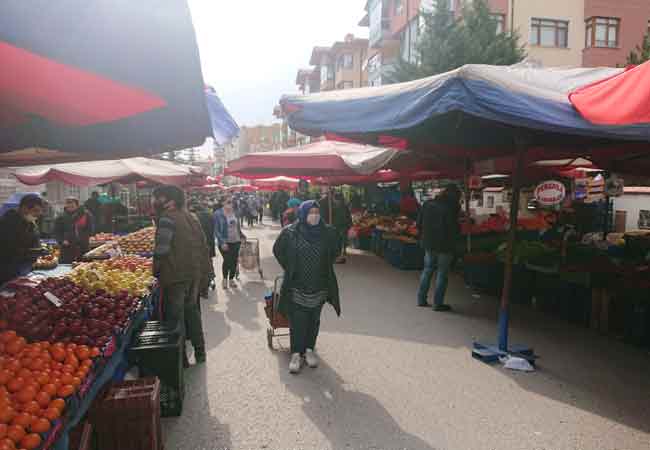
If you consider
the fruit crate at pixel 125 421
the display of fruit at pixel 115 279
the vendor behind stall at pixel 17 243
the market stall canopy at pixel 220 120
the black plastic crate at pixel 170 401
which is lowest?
the black plastic crate at pixel 170 401

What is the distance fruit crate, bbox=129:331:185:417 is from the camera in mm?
3701

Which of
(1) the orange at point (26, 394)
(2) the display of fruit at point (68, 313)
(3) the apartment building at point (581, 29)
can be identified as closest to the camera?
(1) the orange at point (26, 394)

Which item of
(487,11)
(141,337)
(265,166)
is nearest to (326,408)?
(141,337)

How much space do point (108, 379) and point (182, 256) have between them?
1521 millimetres

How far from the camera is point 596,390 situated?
14.1 ft

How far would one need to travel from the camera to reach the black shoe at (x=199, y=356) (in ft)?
16.1

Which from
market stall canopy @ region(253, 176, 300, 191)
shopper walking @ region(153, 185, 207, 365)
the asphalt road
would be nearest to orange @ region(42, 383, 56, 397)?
the asphalt road

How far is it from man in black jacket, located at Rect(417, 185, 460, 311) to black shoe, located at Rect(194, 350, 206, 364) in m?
3.73

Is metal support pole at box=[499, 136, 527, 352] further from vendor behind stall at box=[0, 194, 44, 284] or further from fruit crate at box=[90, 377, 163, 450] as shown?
vendor behind stall at box=[0, 194, 44, 284]

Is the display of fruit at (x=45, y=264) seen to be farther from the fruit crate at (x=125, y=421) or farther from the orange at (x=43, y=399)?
the orange at (x=43, y=399)

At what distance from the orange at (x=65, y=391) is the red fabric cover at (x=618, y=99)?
3898 millimetres

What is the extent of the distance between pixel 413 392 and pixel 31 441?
10.3 feet

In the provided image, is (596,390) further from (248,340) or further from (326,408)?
(248,340)

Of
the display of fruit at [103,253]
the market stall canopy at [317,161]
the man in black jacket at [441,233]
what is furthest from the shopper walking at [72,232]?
the man in black jacket at [441,233]
